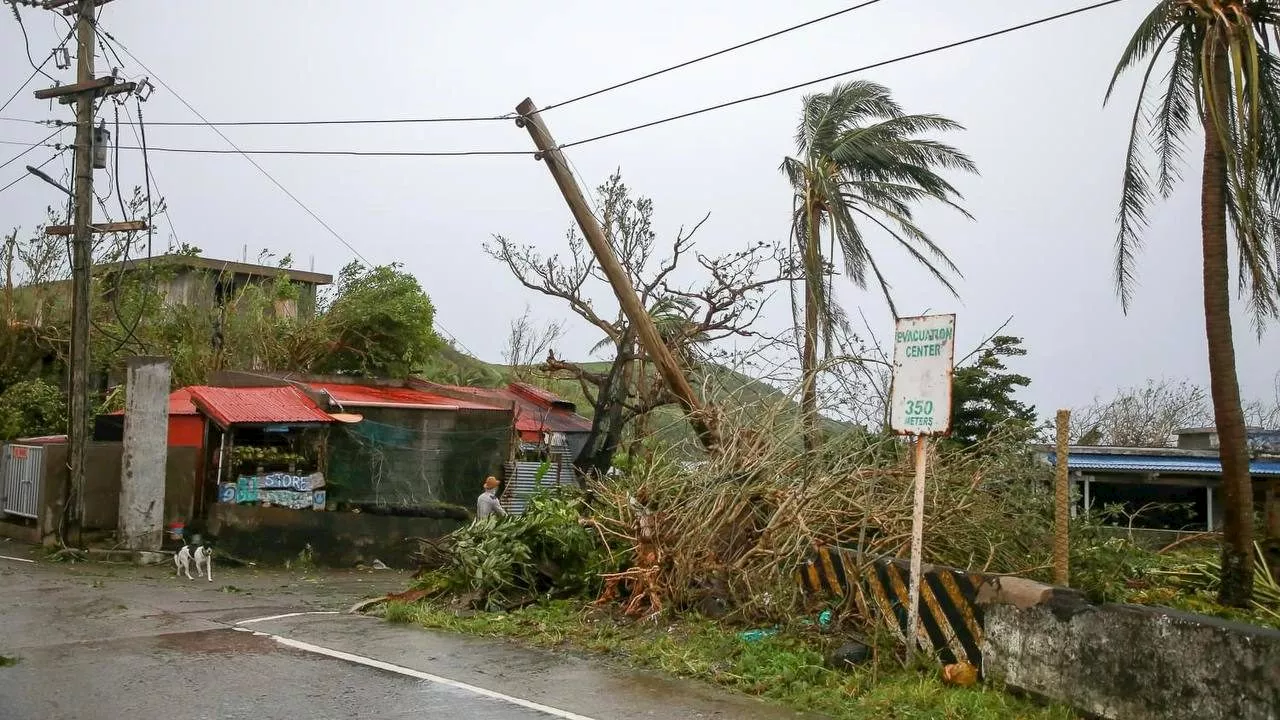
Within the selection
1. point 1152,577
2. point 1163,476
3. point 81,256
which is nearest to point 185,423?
point 81,256

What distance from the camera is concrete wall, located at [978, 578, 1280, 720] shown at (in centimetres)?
614

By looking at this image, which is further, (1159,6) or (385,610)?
(385,610)

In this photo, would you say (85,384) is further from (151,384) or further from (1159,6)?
(1159,6)

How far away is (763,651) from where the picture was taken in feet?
28.6

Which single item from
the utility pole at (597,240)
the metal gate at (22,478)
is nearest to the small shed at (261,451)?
the metal gate at (22,478)

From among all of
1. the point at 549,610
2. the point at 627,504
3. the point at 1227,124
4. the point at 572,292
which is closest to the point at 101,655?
the point at 549,610

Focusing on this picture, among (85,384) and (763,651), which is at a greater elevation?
(85,384)

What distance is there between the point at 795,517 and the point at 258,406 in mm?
12216

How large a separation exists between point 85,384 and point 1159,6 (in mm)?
16783

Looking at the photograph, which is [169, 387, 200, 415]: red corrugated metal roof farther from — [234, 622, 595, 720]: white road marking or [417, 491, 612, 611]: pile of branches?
[234, 622, 595, 720]: white road marking

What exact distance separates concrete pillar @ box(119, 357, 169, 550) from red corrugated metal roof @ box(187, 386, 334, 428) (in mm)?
1092

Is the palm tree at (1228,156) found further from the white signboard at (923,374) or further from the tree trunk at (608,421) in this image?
the tree trunk at (608,421)

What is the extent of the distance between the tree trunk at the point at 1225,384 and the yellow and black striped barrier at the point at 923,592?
3302 mm

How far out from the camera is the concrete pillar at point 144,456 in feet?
55.8
